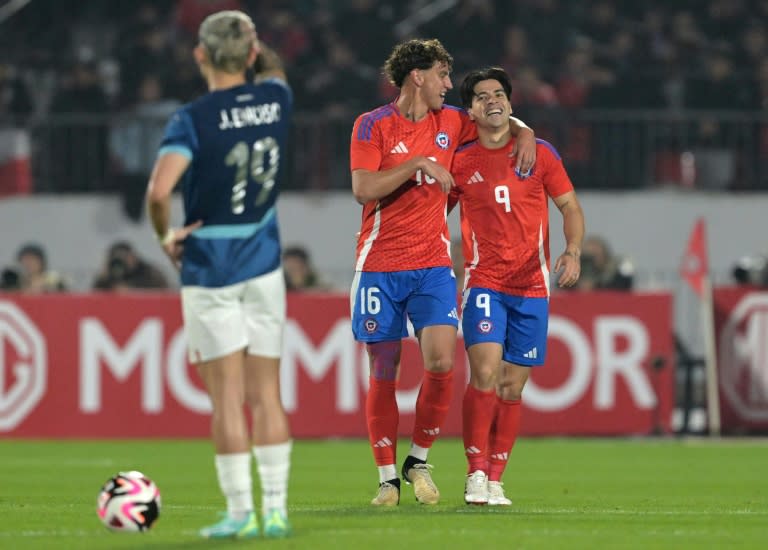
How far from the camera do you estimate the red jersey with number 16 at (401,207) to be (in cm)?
973

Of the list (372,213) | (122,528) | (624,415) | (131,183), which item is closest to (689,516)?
(372,213)

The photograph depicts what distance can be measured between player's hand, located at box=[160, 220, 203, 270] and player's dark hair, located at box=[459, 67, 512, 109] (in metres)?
2.81

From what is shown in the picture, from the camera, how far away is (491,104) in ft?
32.6

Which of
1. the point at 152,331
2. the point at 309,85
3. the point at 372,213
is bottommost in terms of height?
the point at 152,331

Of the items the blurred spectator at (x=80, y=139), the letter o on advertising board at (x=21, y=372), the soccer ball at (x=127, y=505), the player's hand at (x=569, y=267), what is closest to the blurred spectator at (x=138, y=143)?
the blurred spectator at (x=80, y=139)

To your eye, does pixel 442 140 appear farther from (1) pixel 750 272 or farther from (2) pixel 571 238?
(1) pixel 750 272

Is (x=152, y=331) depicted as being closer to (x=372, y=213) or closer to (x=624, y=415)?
(x=624, y=415)

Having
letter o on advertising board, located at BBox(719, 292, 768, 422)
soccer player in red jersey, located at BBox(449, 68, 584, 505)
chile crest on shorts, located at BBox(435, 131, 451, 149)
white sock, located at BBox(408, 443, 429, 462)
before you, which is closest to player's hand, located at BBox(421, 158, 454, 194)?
chile crest on shorts, located at BBox(435, 131, 451, 149)

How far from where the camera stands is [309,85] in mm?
20844

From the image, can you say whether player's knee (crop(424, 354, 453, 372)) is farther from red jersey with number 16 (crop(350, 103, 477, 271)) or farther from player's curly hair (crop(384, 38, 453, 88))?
player's curly hair (crop(384, 38, 453, 88))

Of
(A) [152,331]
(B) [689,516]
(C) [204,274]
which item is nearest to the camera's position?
(C) [204,274]

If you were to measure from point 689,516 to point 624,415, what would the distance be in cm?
819

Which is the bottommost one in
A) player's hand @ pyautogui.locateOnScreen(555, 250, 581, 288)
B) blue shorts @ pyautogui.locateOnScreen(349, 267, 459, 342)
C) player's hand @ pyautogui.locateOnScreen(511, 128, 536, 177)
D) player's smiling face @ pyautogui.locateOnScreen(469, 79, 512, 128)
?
blue shorts @ pyautogui.locateOnScreen(349, 267, 459, 342)

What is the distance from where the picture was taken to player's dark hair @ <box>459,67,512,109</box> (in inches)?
393
